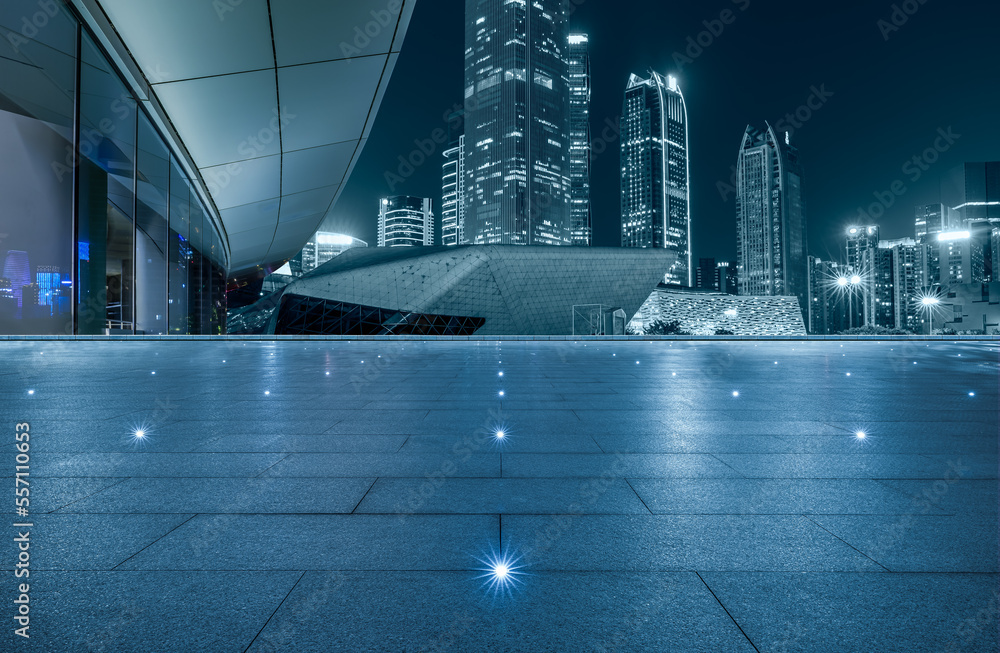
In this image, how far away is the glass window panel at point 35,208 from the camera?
1666 cm

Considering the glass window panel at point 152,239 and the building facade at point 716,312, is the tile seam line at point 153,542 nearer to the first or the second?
the glass window panel at point 152,239

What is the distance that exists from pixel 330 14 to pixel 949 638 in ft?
35.1

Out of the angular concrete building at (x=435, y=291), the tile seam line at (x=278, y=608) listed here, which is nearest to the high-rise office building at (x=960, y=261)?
the angular concrete building at (x=435, y=291)

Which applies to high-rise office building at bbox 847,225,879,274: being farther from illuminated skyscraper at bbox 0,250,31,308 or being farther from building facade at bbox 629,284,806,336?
illuminated skyscraper at bbox 0,250,31,308

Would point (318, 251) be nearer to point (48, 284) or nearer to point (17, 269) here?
point (48, 284)

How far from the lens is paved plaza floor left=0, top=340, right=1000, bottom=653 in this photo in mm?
1958

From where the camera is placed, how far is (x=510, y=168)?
649 ft

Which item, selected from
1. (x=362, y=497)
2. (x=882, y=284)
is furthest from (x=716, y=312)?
(x=882, y=284)

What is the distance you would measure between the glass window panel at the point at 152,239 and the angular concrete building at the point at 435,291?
2346cm

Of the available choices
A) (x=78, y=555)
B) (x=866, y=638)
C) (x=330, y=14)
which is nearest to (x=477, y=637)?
(x=866, y=638)

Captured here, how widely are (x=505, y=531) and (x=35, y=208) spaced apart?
76.6 ft

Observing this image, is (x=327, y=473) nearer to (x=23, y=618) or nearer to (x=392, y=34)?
(x=23, y=618)

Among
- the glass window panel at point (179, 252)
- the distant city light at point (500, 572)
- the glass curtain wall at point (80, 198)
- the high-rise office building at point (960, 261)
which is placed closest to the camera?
the distant city light at point (500, 572)

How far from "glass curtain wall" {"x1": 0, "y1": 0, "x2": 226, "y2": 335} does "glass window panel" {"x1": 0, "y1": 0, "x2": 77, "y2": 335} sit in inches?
1.3
